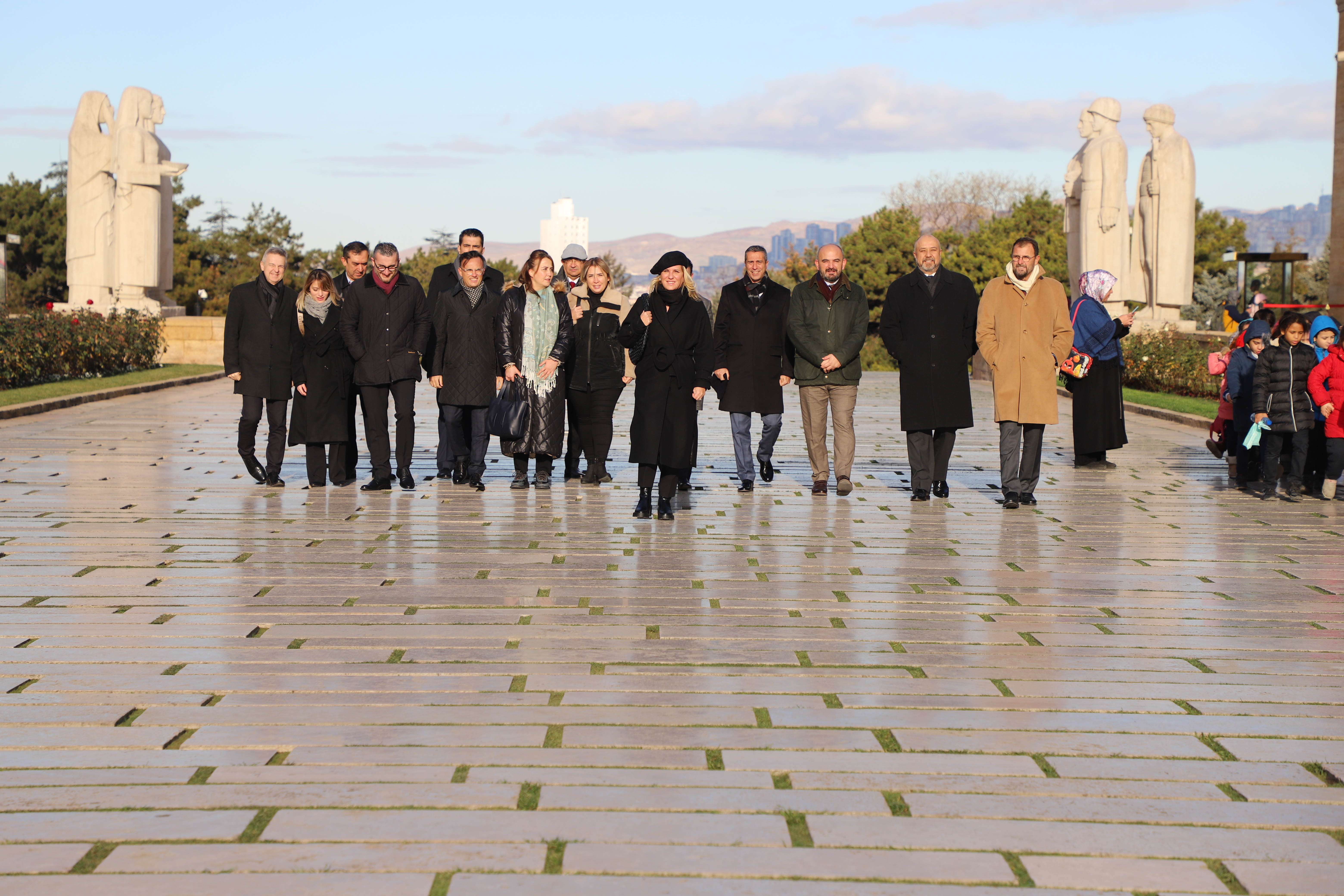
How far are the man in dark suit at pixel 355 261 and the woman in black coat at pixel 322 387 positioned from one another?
6.6 inches

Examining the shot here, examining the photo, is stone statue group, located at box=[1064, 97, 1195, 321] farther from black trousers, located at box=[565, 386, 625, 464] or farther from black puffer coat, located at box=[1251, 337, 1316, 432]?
black trousers, located at box=[565, 386, 625, 464]

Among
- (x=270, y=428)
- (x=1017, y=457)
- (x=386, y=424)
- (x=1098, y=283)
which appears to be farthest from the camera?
(x=1098, y=283)

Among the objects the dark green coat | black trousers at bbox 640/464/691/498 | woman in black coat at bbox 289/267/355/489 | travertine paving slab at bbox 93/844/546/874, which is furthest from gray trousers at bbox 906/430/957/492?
travertine paving slab at bbox 93/844/546/874

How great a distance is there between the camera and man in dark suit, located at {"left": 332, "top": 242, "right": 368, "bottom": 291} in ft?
35.1

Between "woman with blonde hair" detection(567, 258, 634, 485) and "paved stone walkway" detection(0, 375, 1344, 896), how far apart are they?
2088mm

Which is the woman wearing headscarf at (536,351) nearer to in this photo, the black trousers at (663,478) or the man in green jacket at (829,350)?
the black trousers at (663,478)

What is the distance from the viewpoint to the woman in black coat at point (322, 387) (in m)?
10.6

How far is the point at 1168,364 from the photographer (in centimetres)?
2303

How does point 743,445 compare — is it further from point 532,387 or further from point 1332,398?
point 1332,398

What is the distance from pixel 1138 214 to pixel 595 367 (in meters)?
20.2

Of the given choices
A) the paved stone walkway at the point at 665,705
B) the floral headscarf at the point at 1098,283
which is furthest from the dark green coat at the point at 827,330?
the floral headscarf at the point at 1098,283

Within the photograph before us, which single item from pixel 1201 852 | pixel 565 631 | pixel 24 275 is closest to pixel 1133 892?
pixel 1201 852

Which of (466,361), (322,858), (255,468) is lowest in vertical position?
(322,858)

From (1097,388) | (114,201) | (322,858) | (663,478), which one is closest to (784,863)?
(322,858)
